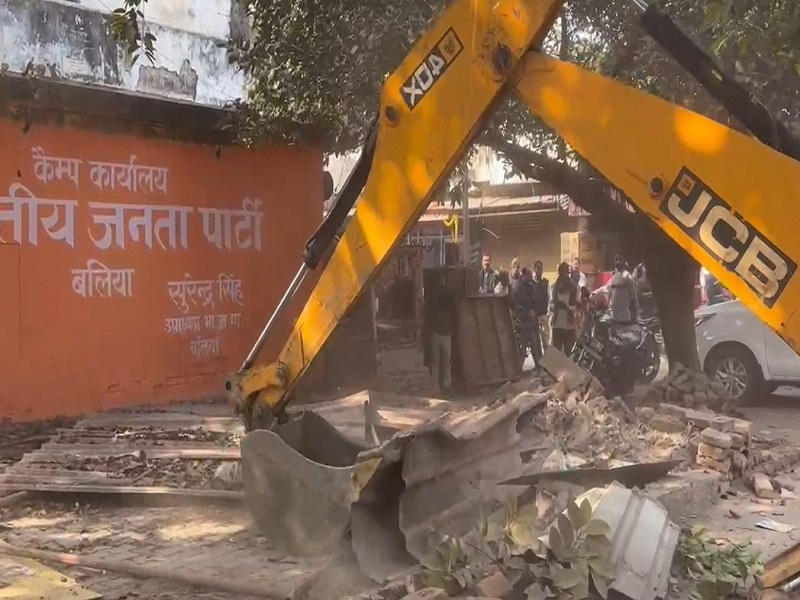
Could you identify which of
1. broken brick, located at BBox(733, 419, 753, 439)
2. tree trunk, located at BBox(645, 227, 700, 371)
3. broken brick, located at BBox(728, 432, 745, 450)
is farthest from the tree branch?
broken brick, located at BBox(728, 432, 745, 450)

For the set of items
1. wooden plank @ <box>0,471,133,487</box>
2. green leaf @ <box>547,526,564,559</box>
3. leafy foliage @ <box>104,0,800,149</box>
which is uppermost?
leafy foliage @ <box>104,0,800,149</box>

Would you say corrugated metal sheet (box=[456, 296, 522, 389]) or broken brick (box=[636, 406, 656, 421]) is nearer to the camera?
broken brick (box=[636, 406, 656, 421])

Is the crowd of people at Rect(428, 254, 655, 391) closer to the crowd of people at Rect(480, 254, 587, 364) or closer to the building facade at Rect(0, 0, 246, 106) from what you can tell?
the crowd of people at Rect(480, 254, 587, 364)

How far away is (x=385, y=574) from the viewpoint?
5.13 m

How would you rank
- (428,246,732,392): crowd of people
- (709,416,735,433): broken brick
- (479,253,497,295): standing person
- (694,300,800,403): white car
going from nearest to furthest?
(709,416,735,433): broken brick, (694,300,800,403): white car, (428,246,732,392): crowd of people, (479,253,497,295): standing person

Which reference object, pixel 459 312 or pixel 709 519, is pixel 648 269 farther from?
pixel 709 519

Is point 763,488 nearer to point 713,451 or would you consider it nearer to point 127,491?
point 713,451

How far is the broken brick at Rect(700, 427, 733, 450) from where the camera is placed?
792 cm

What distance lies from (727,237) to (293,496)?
9.88 ft

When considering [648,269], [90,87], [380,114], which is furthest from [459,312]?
[380,114]

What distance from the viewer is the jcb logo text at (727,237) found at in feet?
12.4

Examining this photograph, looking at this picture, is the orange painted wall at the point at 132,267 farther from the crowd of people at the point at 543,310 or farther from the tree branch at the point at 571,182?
the crowd of people at the point at 543,310

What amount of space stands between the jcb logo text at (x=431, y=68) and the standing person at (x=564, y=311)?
391 inches

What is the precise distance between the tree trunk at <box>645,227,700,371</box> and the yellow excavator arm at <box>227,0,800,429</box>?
7.56 metres
